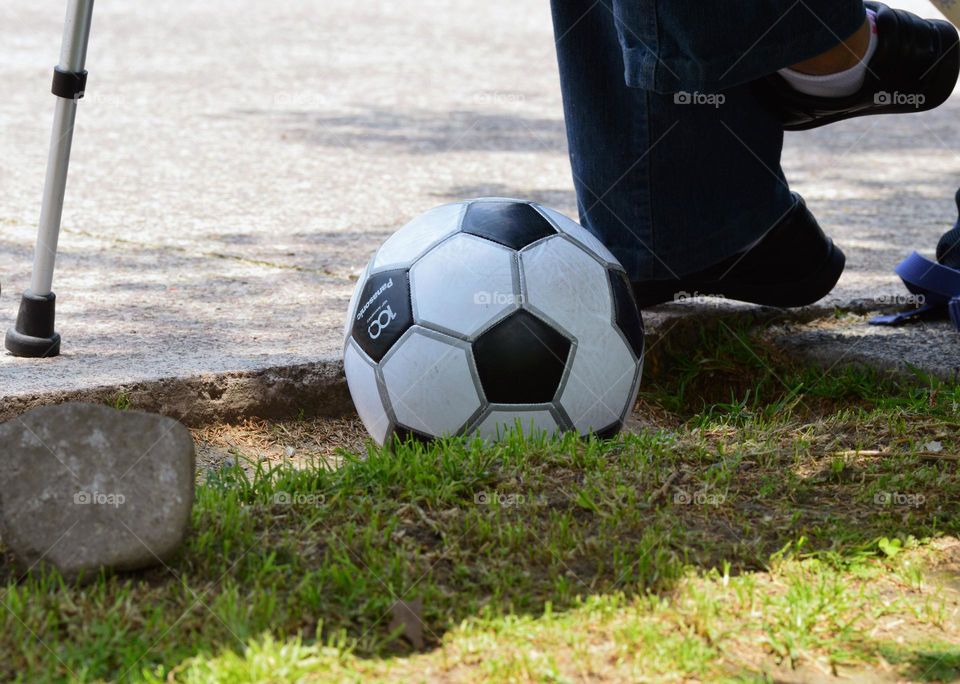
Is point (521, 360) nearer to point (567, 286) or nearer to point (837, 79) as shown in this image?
point (567, 286)

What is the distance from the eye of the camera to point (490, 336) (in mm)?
2730

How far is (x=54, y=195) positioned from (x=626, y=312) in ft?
5.02

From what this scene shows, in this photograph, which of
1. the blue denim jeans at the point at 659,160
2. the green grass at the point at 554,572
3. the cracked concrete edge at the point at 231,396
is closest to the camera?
the green grass at the point at 554,572

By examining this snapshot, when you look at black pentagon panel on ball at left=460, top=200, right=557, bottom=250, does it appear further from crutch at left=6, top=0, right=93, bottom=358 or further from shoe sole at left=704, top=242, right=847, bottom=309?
crutch at left=6, top=0, right=93, bottom=358

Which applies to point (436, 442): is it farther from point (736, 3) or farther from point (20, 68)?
point (20, 68)

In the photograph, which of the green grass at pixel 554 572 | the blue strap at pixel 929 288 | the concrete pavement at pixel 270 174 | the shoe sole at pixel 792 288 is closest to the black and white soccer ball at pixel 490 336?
the green grass at pixel 554 572

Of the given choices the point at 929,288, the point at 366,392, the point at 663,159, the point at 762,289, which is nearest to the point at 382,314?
the point at 366,392

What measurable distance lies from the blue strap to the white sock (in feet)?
2.68

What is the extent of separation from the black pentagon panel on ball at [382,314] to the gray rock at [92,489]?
2.34ft

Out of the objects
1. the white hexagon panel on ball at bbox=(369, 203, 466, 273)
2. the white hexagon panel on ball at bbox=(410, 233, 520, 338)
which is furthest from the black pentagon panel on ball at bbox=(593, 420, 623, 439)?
the white hexagon panel on ball at bbox=(369, 203, 466, 273)

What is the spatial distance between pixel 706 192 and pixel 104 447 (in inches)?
78.5

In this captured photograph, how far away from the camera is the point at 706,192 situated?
348 centimetres

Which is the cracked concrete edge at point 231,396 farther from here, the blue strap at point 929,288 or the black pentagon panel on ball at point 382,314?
the blue strap at point 929,288

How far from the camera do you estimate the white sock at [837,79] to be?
308 centimetres
